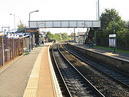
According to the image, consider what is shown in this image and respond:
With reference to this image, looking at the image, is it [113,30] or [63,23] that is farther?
[63,23]

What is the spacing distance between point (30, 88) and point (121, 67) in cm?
1340

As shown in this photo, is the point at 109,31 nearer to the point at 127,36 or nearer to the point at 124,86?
the point at 127,36

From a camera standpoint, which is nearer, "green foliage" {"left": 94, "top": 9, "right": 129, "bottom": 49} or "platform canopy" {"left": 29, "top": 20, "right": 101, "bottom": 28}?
"green foliage" {"left": 94, "top": 9, "right": 129, "bottom": 49}

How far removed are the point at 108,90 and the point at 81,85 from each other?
2.57 m

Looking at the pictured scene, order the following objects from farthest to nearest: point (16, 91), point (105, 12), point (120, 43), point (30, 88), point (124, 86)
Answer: point (105, 12)
point (120, 43)
point (124, 86)
point (30, 88)
point (16, 91)

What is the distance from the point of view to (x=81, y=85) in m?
19.3

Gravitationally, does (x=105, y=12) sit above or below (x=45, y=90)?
above

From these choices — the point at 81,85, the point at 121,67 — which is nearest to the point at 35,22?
the point at 121,67

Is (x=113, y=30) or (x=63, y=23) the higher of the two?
(x=63, y=23)

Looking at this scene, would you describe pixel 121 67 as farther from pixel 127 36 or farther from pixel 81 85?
pixel 127 36

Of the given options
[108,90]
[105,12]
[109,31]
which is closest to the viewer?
[108,90]

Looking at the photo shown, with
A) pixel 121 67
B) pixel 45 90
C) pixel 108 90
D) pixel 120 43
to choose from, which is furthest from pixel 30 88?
pixel 120 43

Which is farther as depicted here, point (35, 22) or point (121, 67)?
point (35, 22)

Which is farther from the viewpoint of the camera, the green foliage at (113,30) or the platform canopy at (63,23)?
the platform canopy at (63,23)
